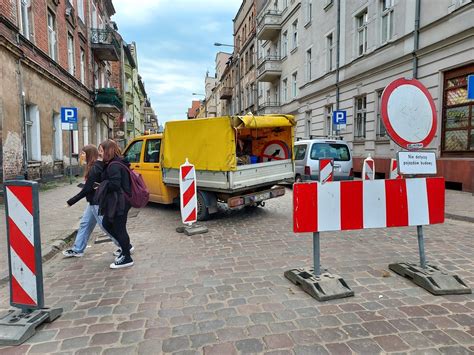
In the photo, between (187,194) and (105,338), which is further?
(187,194)

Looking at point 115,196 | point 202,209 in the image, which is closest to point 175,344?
point 115,196

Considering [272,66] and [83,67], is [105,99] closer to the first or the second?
[83,67]

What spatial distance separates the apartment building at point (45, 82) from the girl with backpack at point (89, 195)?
642 centimetres

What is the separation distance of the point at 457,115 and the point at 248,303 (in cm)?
1145

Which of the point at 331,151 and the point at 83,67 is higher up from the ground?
the point at 83,67

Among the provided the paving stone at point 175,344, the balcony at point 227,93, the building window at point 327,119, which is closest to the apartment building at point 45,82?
the paving stone at point 175,344

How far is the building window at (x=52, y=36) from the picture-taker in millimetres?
15305

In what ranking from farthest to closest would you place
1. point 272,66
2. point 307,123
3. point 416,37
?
point 272,66 < point 307,123 < point 416,37

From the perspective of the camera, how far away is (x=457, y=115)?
11695 millimetres

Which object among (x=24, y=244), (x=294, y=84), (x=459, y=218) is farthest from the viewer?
(x=294, y=84)

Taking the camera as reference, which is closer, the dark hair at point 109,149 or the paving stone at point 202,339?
the paving stone at point 202,339

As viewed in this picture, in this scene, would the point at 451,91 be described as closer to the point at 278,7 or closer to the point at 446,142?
the point at 446,142

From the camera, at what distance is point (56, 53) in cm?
1608

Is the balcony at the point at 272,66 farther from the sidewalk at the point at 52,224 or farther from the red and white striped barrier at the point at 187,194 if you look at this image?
the red and white striped barrier at the point at 187,194
